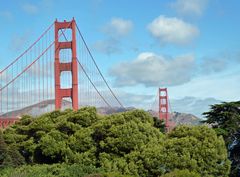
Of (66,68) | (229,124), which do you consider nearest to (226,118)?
(229,124)

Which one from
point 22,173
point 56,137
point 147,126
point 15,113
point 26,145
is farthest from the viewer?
point 15,113

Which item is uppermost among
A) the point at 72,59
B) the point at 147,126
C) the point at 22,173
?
the point at 72,59

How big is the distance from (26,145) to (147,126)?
22.8 ft

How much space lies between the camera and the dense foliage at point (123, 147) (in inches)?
716

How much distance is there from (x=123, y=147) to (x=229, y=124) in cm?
743

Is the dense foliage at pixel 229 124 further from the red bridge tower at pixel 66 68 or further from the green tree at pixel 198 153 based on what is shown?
the red bridge tower at pixel 66 68

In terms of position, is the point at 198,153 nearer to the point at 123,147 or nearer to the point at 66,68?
the point at 123,147

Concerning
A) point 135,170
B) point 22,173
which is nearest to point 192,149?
point 135,170

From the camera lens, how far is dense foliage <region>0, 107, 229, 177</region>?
59.7 feet

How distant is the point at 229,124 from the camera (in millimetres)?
25297

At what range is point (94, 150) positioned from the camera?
68.0ft

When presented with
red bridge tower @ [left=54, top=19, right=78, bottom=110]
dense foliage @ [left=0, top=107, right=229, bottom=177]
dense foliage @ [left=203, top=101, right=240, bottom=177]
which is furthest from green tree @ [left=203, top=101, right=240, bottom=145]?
red bridge tower @ [left=54, top=19, right=78, bottom=110]

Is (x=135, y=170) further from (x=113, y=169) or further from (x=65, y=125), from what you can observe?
(x=65, y=125)

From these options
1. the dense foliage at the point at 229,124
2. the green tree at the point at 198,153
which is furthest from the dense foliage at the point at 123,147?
the dense foliage at the point at 229,124
